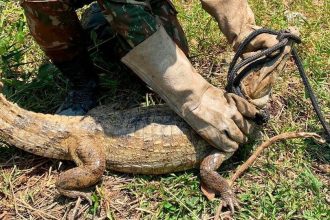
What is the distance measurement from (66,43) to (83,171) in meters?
1.01

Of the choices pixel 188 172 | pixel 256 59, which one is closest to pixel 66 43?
pixel 188 172

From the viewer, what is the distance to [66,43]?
4090mm

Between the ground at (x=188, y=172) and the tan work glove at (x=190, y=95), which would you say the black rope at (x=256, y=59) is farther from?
the ground at (x=188, y=172)

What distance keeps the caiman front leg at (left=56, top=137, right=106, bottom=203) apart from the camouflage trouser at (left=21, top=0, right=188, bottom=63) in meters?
0.75

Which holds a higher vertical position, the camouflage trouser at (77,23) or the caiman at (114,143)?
the camouflage trouser at (77,23)

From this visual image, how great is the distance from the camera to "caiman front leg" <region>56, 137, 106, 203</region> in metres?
3.83

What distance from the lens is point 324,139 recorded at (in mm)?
4164

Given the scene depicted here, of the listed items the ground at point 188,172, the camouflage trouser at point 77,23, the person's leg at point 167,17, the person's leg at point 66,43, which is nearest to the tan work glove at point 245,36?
the camouflage trouser at point 77,23

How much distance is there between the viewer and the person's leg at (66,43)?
3865 millimetres

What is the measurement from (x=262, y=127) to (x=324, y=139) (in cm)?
50

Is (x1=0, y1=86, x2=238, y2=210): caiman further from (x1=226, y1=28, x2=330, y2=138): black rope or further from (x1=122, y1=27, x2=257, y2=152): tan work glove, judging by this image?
(x1=226, y1=28, x2=330, y2=138): black rope

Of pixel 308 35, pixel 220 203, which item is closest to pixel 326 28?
pixel 308 35

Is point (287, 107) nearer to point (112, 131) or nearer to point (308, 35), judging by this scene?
point (308, 35)

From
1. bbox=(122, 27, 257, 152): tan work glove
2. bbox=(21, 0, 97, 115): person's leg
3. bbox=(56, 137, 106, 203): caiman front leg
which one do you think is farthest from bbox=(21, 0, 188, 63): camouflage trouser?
bbox=(56, 137, 106, 203): caiman front leg
